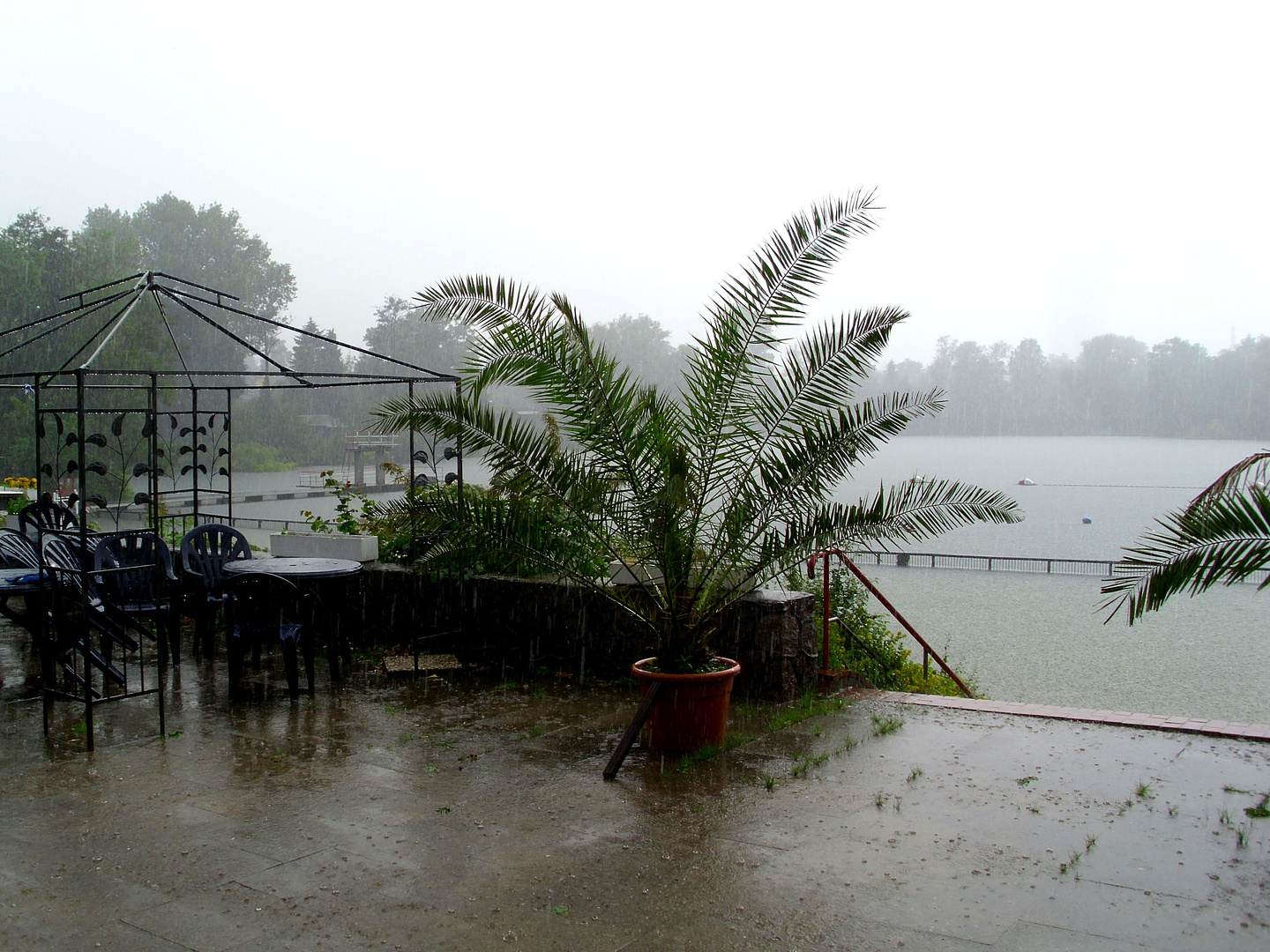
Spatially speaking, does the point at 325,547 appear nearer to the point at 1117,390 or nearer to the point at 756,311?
the point at 756,311

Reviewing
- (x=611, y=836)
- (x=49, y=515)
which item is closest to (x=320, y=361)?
(x=49, y=515)

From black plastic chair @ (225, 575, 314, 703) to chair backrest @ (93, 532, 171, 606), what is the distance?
0.83 meters

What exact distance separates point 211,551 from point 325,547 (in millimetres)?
865

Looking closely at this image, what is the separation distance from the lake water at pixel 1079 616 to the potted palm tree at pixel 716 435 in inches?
27.9

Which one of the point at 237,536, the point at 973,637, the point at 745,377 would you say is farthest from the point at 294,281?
the point at 745,377

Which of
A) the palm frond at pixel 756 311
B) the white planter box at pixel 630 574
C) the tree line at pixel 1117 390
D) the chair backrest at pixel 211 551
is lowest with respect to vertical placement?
the white planter box at pixel 630 574

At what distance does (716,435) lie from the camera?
17.7ft

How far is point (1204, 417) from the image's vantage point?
134ft

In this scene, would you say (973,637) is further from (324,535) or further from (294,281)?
(294,281)

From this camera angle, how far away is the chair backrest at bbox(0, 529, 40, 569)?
709 cm

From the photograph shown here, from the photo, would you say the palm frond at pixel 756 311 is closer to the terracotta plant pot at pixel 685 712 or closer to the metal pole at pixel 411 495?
the terracotta plant pot at pixel 685 712

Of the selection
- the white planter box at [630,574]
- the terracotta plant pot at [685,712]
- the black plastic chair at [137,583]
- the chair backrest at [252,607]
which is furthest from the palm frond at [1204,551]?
the black plastic chair at [137,583]

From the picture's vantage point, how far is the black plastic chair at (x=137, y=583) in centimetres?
683

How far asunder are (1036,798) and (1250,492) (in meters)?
1.59
